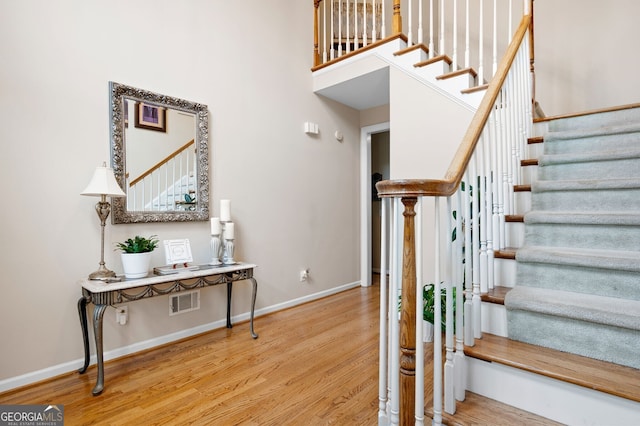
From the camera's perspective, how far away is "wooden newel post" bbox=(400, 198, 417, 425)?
3.68ft

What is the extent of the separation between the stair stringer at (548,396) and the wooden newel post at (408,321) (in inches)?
16.1

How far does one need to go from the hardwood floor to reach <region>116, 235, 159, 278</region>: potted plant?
65cm

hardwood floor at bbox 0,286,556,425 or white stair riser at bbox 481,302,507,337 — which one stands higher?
white stair riser at bbox 481,302,507,337

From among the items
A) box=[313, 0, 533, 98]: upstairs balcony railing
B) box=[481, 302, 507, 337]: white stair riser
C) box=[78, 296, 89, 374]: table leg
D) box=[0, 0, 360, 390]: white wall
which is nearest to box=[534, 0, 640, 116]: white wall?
box=[313, 0, 533, 98]: upstairs balcony railing

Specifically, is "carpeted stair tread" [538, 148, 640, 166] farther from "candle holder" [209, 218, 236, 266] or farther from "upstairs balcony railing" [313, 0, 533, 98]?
"candle holder" [209, 218, 236, 266]

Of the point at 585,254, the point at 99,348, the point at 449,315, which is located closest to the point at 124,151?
the point at 99,348

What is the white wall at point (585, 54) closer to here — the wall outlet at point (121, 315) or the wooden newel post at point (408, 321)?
the wooden newel post at point (408, 321)

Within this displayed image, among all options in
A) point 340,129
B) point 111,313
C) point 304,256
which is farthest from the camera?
point 340,129

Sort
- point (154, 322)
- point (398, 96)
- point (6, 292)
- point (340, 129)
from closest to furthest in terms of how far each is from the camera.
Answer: point (6, 292) < point (154, 322) < point (398, 96) < point (340, 129)

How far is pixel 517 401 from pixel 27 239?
A: 2.73m

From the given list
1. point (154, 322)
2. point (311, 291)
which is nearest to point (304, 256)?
point (311, 291)

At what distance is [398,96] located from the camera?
298 cm

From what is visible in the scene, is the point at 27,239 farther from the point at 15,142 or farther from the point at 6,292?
the point at 15,142

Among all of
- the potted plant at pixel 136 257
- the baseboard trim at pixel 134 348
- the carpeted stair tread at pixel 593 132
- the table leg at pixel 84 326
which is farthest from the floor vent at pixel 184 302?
the carpeted stair tread at pixel 593 132
